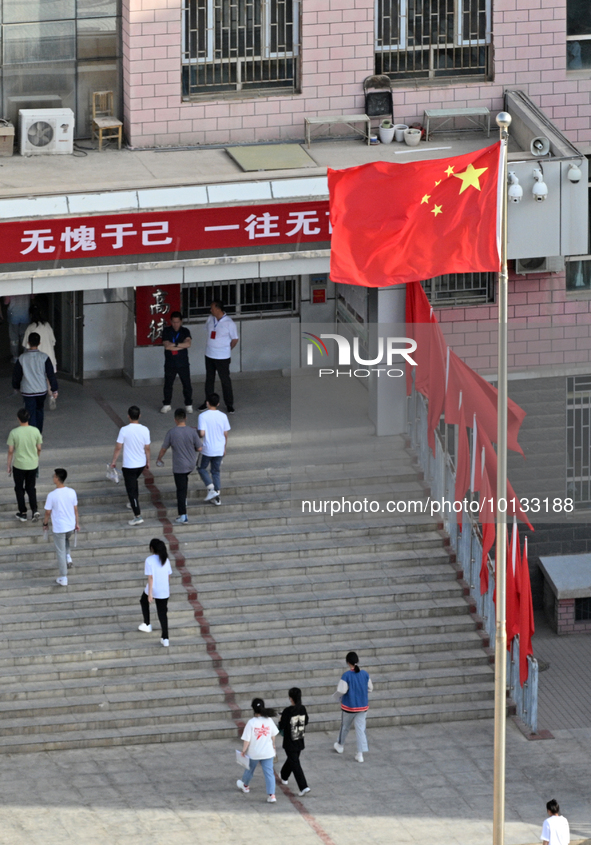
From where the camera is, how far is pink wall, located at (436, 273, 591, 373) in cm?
2730

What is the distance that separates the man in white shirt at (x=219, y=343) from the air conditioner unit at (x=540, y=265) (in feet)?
15.5

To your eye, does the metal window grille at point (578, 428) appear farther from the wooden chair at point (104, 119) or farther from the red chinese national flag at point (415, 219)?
the red chinese national flag at point (415, 219)

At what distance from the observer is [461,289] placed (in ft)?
89.9

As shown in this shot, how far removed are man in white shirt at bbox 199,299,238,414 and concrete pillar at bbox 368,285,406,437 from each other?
2.22 m

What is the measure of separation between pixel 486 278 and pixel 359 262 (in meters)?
8.35

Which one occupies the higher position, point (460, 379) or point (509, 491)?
point (460, 379)

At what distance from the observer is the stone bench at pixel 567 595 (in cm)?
2689

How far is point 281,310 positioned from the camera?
94.4 feet

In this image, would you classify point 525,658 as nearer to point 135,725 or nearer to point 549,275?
point 135,725

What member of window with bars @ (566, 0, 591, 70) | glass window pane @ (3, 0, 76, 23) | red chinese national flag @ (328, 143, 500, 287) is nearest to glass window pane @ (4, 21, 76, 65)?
glass window pane @ (3, 0, 76, 23)

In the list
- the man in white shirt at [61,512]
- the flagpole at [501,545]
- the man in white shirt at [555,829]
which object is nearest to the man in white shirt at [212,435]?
the man in white shirt at [61,512]

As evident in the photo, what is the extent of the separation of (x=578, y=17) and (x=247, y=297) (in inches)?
278

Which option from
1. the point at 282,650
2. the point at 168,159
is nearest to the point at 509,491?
the point at 282,650

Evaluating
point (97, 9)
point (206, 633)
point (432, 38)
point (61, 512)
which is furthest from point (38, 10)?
point (206, 633)
